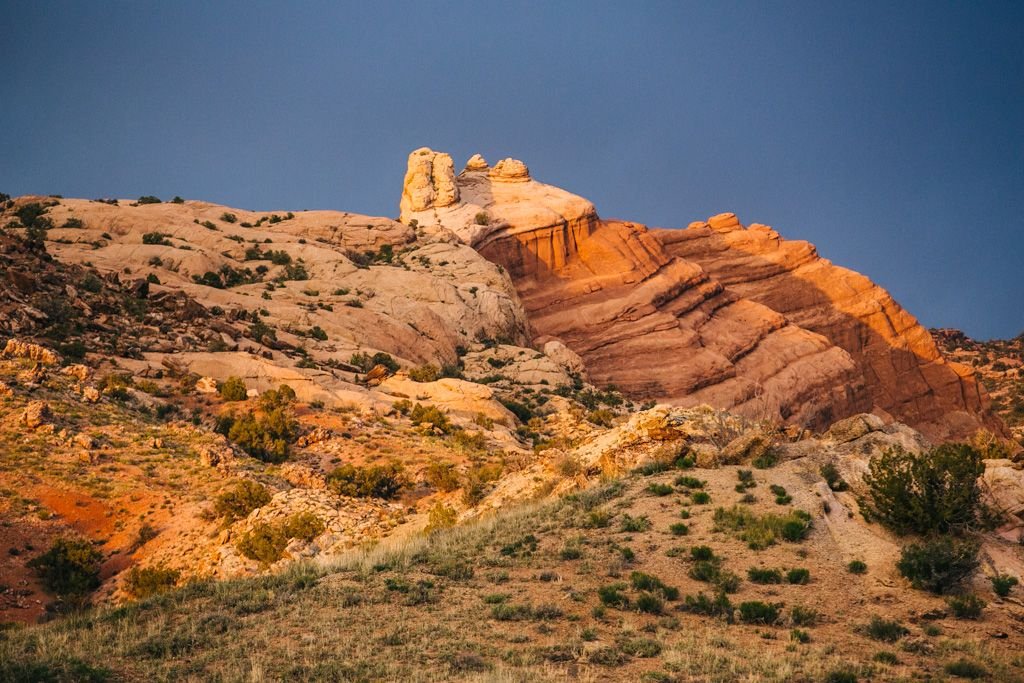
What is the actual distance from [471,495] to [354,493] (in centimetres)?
489

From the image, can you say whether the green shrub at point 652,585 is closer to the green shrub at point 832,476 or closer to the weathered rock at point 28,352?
the green shrub at point 832,476

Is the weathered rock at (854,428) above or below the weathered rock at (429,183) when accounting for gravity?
below

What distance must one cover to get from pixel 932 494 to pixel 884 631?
219 inches

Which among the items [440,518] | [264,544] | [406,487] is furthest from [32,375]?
[440,518]

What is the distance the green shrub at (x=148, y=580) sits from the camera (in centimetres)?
2348

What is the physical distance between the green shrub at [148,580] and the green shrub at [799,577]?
17.2 m

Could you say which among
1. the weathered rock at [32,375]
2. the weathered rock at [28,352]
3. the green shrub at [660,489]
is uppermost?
the weathered rock at [28,352]

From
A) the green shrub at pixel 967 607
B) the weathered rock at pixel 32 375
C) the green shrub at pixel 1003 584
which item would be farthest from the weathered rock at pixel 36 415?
the green shrub at pixel 1003 584

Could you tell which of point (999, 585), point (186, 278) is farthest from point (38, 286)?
point (999, 585)

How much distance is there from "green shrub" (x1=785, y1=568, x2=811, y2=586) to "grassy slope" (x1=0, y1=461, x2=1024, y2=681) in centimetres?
27

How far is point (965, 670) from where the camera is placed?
13.1m

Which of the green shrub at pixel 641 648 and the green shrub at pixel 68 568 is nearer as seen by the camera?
the green shrub at pixel 641 648

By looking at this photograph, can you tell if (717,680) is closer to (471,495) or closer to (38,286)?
(471,495)

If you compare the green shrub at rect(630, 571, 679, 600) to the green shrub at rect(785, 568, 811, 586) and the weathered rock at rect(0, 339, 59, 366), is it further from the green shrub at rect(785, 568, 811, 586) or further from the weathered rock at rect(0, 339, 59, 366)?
Answer: the weathered rock at rect(0, 339, 59, 366)
